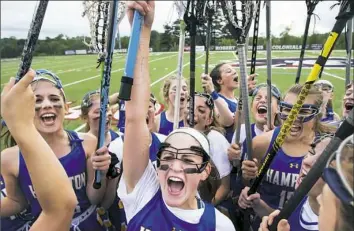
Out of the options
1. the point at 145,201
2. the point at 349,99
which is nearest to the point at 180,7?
the point at 145,201

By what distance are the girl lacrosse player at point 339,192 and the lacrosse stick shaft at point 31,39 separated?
107 centimetres

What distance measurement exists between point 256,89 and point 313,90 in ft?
4.42

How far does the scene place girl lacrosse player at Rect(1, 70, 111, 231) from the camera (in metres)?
2.51

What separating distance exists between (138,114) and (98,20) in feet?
2.81

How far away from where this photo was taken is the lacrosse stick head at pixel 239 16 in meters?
2.64

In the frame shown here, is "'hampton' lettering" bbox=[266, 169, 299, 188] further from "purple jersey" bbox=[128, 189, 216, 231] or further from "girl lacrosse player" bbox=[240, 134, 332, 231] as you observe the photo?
"purple jersey" bbox=[128, 189, 216, 231]

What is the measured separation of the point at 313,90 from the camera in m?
2.88

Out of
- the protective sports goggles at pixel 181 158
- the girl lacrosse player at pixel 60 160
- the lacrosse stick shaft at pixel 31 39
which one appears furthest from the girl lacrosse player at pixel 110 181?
the lacrosse stick shaft at pixel 31 39

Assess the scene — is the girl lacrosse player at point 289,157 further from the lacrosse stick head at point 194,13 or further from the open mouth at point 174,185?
the lacrosse stick head at point 194,13

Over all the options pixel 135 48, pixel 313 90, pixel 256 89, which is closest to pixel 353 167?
pixel 135 48

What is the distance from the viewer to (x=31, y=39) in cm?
132

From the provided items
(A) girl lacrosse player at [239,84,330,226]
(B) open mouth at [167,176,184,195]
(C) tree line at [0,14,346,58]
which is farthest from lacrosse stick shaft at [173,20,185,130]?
(B) open mouth at [167,176,184,195]

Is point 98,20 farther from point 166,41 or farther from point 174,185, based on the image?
point 166,41

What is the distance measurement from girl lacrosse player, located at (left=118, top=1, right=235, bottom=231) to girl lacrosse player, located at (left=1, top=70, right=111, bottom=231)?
53cm
